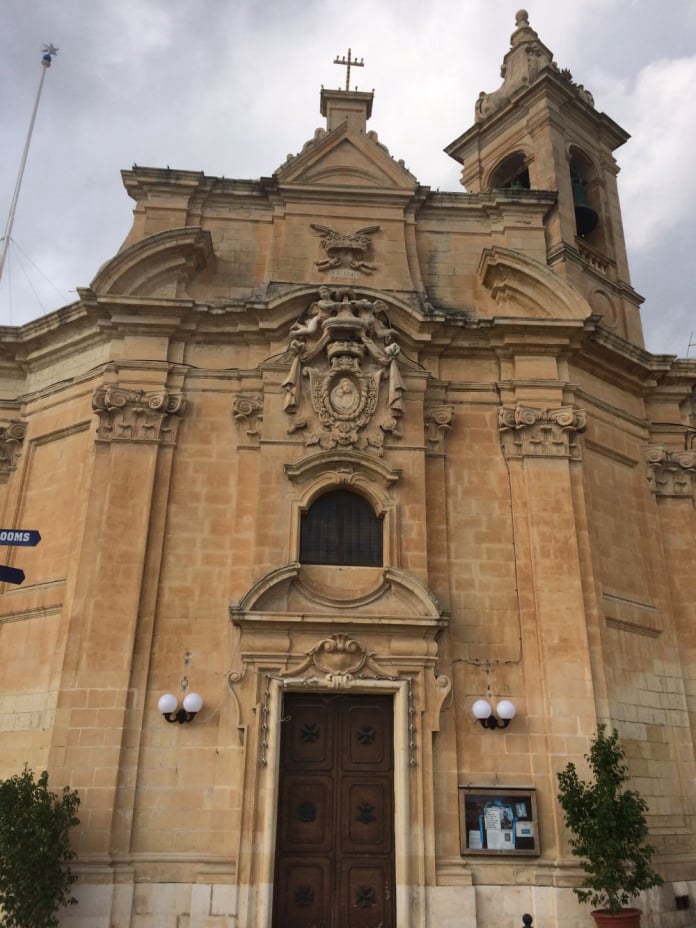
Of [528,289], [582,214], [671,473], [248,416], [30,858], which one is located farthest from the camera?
[582,214]

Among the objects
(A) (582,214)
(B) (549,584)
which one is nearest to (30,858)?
(B) (549,584)

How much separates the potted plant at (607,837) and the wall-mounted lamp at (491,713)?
1.26m

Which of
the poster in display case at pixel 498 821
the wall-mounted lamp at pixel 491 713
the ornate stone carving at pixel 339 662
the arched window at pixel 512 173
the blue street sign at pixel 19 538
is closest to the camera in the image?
the blue street sign at pixel 19 538

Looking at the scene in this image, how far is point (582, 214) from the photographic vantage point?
20328 mm

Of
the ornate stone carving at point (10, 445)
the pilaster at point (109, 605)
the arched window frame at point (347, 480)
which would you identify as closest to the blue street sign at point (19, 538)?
the pilaster at point (109, 605)

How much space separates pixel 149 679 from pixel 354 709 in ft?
10.4

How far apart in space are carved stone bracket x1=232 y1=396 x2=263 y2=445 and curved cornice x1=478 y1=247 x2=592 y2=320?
515cm

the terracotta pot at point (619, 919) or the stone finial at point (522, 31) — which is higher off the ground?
the stone finial at point (522, 31)

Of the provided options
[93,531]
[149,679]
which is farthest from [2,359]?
[149,679]

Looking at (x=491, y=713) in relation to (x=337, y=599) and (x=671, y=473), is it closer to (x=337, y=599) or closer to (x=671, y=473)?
(x=337, y=599)

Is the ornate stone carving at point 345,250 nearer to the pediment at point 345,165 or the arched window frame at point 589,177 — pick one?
the pediment at point 345,165

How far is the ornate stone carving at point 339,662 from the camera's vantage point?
41.0 ft

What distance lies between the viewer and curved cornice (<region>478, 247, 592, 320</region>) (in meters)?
15.4

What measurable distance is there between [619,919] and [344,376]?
910cm
